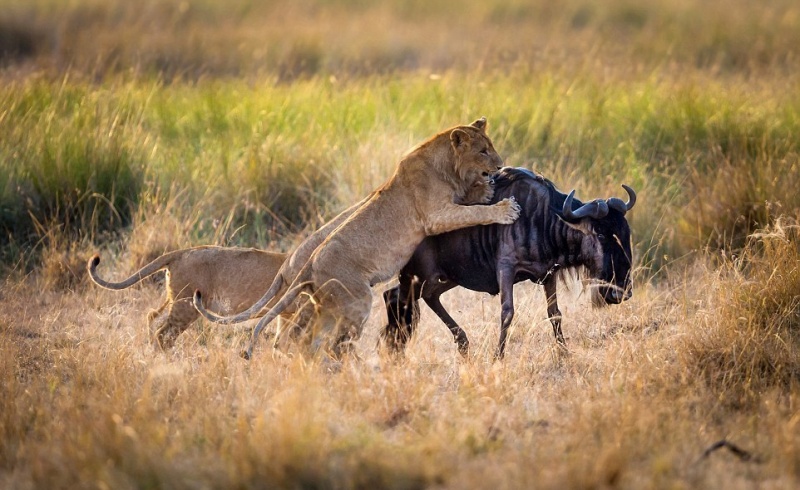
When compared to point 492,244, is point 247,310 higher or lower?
lower

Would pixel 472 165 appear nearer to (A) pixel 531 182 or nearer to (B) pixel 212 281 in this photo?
(A) pixel 531 182

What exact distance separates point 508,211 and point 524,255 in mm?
280

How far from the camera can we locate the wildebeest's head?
6219mm

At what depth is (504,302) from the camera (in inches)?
248

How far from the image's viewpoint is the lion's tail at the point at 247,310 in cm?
586

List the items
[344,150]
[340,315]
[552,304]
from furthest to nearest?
[344,150] < [552,304] < [340,315]

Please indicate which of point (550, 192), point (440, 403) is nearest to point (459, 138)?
point (550, 192)

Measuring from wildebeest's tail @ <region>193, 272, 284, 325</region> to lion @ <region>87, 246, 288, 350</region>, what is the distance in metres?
0.41

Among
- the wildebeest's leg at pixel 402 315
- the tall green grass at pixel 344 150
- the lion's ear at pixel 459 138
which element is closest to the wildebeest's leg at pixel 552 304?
the wildebeest's leg at pixel 402 315

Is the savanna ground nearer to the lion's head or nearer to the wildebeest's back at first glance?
the wildebeest's back

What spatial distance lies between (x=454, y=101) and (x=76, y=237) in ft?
13.2

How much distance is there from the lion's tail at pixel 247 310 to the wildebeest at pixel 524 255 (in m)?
0.79

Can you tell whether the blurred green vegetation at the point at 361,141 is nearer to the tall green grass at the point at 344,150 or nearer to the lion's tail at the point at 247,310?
the tall green grass at the point at 344,150

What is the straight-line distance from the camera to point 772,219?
818 cm
